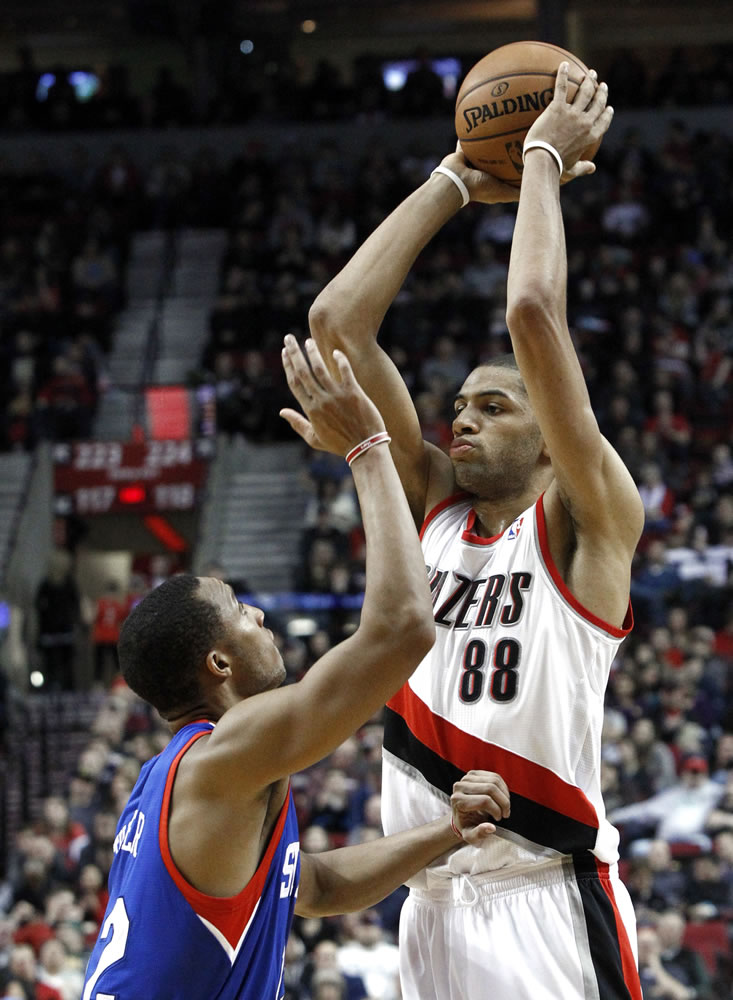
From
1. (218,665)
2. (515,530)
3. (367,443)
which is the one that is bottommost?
(218,665)

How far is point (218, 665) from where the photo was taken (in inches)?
121

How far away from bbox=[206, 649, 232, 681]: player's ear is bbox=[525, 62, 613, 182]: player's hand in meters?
1.36

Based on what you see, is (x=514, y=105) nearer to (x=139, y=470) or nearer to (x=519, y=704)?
(x=519, y=704)

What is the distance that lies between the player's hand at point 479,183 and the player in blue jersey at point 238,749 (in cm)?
96

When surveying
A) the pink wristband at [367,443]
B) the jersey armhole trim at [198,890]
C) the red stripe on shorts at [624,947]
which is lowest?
the red stripe on shorts at [624,947]

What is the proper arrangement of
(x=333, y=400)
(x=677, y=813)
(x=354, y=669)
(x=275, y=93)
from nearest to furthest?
(x=354, y=669), (x=333, y=400), (x=677, y=813), (x=275, y=93)

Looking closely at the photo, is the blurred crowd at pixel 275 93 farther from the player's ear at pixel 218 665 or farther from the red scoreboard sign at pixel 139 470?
the player's ear at pixel 218 665

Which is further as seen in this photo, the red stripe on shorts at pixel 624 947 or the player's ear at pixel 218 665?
the red stripe on shorts at pixel 624 947

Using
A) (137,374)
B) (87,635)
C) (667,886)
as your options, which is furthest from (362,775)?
(137,374)

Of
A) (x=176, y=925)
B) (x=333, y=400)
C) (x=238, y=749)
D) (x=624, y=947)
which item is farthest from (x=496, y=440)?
(x=176, y=925)

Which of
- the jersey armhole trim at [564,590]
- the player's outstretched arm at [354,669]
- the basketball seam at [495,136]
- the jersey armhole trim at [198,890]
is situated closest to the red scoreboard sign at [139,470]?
the basketball seam at [495,136]

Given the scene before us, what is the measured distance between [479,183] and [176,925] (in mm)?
2016

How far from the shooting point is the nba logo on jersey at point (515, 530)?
3.36 metres

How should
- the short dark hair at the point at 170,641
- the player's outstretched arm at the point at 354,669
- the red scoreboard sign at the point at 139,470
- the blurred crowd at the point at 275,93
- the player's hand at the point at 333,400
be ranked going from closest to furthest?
the player's outstretched arm at the point at 354,669 → the player's hand at the point at 333,400 → the short dark hair at the point at 170,641 → the red scoreboard sign at the point at 139,470 → the blurred crowd at the point at 275,93
